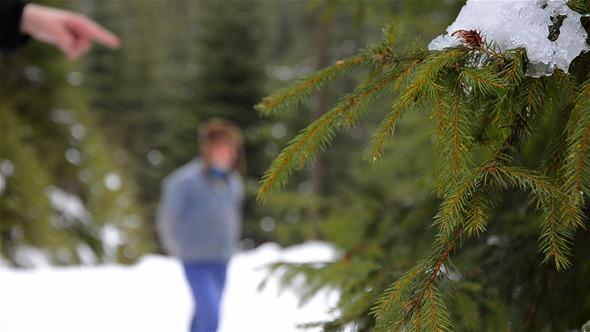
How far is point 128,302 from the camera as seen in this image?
17.9ft

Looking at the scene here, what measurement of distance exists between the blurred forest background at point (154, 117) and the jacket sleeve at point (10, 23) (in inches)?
61.6

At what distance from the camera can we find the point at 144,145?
83.9 feet

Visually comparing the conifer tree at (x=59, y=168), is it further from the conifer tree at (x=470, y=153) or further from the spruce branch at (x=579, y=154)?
the spruce branch at (x=579, y=154)

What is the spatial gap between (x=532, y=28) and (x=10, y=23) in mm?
2119

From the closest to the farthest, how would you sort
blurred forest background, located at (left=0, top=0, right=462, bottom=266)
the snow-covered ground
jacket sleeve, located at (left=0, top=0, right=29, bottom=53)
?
jacket sleeve, located at (left=0, top=0, right=29, bottom=53) < the snow-covered ground < blurred forest background, located at (left=0, top=0, right=462, bottom=266)

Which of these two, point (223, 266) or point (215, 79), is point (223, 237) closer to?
point (223, 266)

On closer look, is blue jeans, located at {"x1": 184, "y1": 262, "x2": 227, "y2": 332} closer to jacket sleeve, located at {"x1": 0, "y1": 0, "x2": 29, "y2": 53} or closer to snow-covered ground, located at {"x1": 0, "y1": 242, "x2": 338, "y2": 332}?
snow-covered ground, located at {"x1": 0, "y1": 242, "x2": 338, "y2": 332}

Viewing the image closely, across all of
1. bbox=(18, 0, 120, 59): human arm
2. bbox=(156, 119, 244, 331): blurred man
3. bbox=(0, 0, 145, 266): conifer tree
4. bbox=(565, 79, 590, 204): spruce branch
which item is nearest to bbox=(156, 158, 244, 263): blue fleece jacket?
bbox=(156, 119, 244, 331): blurred man

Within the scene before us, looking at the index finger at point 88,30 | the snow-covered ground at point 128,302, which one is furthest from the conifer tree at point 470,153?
the snow-covered ground at point 128,302

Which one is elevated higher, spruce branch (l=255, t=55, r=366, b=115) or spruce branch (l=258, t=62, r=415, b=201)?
spruce branch (l=255, t=55, r=366, b=115)

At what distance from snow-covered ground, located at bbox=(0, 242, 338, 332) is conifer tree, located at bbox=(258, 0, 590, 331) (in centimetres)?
207

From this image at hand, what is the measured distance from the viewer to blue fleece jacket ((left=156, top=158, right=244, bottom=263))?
368 centimetres

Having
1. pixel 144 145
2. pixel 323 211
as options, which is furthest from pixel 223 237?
pixel 144 145

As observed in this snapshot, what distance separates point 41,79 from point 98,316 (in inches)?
270
